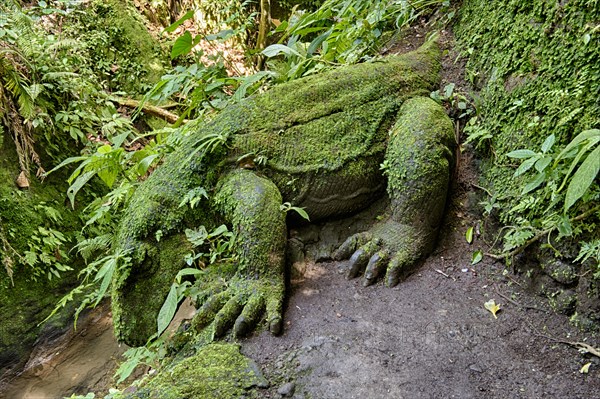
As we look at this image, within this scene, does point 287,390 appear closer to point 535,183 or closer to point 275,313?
point 275,313

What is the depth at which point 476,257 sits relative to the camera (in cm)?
316

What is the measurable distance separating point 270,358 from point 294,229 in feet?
3.75

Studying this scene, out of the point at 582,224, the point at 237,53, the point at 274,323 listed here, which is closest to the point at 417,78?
the point at 582,224

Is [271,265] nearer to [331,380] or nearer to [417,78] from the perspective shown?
[331,380]

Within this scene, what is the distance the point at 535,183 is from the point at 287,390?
70.0 inches

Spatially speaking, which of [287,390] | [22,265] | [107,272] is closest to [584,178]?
[287,390]

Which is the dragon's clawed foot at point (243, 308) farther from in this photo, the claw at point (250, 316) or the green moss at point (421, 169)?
the green moss at point (421, 169)

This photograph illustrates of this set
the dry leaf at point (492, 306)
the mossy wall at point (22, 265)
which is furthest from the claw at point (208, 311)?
the mossy wall at point (22, 265)

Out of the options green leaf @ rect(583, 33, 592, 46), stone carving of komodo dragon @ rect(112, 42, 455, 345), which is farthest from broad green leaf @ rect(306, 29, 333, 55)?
green leaf @ rect(583, 33, 592, 46)

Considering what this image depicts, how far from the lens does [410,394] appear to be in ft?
7.64

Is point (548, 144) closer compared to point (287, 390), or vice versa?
point (287, 390)

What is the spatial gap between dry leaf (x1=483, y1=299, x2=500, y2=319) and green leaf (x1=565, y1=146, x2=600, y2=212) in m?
0.90

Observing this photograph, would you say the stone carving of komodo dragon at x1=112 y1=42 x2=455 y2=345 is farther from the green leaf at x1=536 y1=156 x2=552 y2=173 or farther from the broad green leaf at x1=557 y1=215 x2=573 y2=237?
the broad green leaf at x1=557 y1=215 x2=573 y2=237

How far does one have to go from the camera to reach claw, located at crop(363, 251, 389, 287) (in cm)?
319
